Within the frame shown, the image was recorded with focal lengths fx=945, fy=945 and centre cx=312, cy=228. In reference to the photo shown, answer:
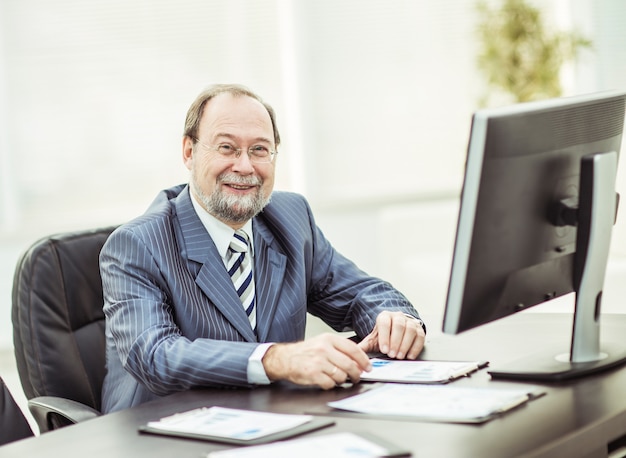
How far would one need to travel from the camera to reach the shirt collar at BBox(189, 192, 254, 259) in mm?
2436

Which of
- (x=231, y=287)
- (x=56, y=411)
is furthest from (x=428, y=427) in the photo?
(x=56, y=411)

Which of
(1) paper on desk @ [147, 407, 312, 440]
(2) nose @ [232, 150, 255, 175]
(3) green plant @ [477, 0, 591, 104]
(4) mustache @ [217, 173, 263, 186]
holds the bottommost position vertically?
(1) paper on desk @ [147, 407, 312, 440]

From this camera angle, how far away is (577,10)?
609cm

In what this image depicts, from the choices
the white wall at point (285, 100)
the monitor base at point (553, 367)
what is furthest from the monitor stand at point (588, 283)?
the white wall at point (285, 100)

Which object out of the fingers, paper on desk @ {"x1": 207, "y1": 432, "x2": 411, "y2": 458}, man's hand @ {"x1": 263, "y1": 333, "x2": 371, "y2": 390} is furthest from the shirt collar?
paper on desk @ {"x1": 207, "y1": 432, "x2": 411, "y2": 458}

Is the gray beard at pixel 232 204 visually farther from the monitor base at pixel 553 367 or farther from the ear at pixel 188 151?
the monitor base at pixel 553 367

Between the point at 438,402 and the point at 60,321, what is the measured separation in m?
1.23

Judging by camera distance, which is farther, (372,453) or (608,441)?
(608,441)

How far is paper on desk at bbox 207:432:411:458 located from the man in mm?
351

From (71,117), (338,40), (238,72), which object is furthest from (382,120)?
(71,117)

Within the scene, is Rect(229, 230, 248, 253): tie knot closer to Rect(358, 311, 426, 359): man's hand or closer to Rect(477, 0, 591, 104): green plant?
Rect(358, 311, 426, 359): man's hand

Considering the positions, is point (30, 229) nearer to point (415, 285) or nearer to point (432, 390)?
point (415, 285)

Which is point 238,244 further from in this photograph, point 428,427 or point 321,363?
point 428,427

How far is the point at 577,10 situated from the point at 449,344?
4419 millimetres
